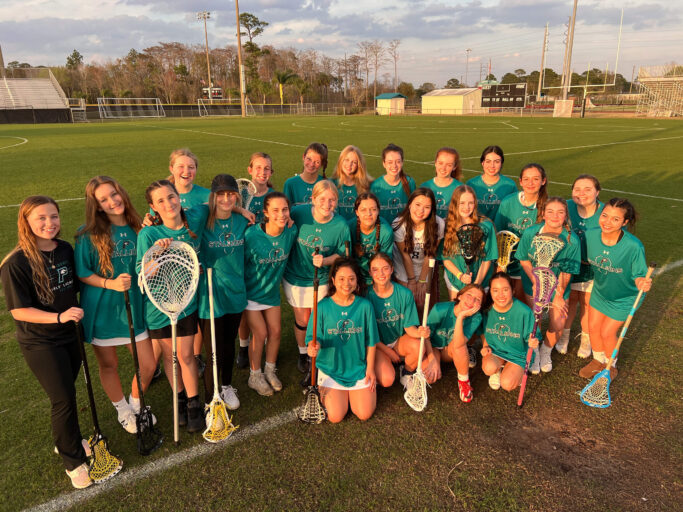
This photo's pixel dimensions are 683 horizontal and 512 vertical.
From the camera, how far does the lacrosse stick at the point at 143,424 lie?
11.1 feet

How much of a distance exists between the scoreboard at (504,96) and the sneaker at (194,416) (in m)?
67.0

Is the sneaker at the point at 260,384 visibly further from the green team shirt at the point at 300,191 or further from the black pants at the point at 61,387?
the green team shirt at the point at 300,191

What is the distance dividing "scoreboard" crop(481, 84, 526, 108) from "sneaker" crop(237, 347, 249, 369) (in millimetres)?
65967

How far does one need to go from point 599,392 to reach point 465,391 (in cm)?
124

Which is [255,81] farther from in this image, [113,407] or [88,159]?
[113,407]

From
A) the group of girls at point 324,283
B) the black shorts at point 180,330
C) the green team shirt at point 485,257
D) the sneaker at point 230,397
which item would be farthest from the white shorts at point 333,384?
the green team shirt at point 485,257

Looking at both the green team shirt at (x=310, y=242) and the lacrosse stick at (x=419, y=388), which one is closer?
the lacrosse stick at (x=419, y=388)

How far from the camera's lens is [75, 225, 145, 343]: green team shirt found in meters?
3.31

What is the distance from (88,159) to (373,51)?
98.7 meters

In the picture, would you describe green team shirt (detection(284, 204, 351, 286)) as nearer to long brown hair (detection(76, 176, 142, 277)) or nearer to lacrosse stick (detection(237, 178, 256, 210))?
lacrosse stick (detection(237, 178, 256, 210))

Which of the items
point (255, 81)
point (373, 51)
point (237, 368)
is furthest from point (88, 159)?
point (373, 51)

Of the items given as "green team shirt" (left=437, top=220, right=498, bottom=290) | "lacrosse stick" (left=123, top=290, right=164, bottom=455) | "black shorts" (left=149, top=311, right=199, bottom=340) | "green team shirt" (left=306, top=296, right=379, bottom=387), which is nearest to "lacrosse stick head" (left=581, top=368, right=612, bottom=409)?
"green team shirt" (left=437, top=220, right=498, bottom=290)

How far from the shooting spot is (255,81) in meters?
75.7

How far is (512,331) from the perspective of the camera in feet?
14.2
